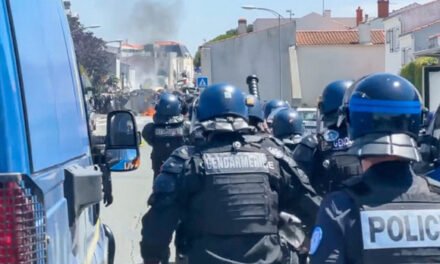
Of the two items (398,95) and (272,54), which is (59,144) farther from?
(272,54)

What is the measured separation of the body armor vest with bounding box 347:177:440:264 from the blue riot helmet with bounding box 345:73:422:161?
0.15 metres

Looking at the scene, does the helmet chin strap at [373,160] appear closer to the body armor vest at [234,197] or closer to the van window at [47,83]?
the van window at [47,83]

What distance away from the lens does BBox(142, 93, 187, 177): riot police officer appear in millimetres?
12617

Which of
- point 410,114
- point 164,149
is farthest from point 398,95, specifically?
point 164,149

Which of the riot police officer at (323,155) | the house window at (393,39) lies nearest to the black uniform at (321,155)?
the riot police officer at (323,155)

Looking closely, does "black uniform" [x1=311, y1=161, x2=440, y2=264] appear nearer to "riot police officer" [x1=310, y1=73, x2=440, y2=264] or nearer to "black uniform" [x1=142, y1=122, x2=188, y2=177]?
"riot police officer" [x1=310, y1=73, x2=440, y2=264]

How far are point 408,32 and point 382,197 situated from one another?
192 feet

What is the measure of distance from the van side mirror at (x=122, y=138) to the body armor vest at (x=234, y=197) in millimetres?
429

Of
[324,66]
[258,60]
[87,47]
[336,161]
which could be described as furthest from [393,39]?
[336,161]

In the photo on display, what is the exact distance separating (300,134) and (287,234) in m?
3.83

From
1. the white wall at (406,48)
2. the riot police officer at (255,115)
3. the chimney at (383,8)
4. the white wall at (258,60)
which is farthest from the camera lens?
the chimney at (383,8)

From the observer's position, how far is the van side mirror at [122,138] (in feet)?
15.9

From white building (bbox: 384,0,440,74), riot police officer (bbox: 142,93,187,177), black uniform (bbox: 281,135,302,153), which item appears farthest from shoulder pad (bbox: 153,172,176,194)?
white building (bbox: 384,0,440,74)

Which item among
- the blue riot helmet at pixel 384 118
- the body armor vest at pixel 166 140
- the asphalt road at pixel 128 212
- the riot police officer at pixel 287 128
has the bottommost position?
the asphalt road at pixel 128 212
